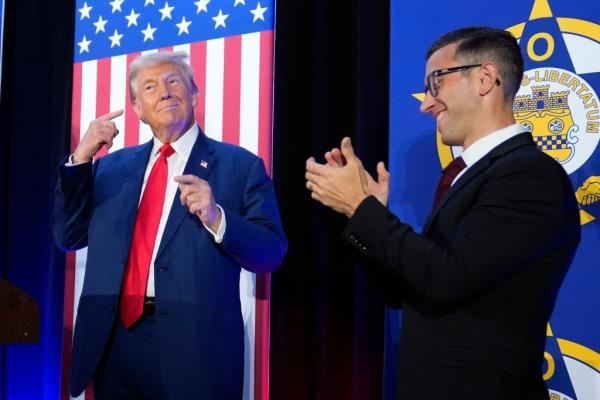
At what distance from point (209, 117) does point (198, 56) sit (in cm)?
28

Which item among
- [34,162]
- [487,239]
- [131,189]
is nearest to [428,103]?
[487,239]

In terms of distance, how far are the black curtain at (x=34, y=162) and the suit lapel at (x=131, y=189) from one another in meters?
0.97

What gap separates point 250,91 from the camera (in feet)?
9.34

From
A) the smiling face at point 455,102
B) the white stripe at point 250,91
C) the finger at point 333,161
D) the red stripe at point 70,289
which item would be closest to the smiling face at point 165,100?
the white stripe at point 250,91

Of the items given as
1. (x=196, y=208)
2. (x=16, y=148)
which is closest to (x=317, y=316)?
(x=196, y=208)

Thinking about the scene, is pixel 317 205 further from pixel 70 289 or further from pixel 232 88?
pixel 70 289

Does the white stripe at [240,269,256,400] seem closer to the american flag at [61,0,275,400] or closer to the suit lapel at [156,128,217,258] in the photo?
the american flag at [61,0,275,400]

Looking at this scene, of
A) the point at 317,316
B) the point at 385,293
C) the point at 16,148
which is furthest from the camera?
the point at 16,148

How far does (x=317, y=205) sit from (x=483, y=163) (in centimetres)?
137

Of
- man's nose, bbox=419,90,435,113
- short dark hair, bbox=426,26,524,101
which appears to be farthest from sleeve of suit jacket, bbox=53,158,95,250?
short dark hair, bbox=426,26,524,101

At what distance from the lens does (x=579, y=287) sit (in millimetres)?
2145

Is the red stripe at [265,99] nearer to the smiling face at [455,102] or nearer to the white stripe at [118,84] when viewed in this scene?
the white stripe at [118,84]

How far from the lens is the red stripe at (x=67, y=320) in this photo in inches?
125

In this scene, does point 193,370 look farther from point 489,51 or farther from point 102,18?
point 102,18
